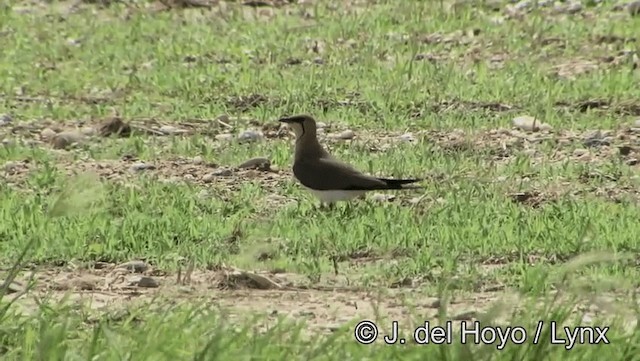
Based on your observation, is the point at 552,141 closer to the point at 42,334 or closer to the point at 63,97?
the point at 63,97

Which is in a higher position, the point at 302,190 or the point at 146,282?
the point at 146,282

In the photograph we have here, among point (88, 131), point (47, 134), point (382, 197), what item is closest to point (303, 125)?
point (382, 197)

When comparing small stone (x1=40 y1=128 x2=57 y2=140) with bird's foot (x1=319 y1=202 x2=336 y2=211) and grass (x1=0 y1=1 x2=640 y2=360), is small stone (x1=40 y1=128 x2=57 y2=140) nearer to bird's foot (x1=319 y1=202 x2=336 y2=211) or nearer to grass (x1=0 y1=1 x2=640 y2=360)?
grass (x1=0 y1=1 x2=640 y2=360)

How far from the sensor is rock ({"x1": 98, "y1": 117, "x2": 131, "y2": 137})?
1245 cm

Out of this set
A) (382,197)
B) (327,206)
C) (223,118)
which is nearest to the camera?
(327,206)

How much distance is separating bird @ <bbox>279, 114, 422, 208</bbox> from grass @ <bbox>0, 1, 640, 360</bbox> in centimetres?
14

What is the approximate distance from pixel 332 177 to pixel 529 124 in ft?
9.07

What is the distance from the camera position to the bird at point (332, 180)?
1013 centimetres

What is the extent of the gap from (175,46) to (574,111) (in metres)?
4.14

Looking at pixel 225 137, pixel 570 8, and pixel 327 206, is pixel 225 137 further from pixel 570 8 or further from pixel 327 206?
pixel 570 8

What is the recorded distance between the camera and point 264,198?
1062 cm

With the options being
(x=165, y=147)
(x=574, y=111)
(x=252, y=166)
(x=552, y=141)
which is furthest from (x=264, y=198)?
(x=574, y=111)

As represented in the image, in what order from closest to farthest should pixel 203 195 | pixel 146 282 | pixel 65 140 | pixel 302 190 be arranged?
pixel 146 282
pixel 203 195
pixel 302 190
pixel 65 140

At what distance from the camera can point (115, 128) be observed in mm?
12492
